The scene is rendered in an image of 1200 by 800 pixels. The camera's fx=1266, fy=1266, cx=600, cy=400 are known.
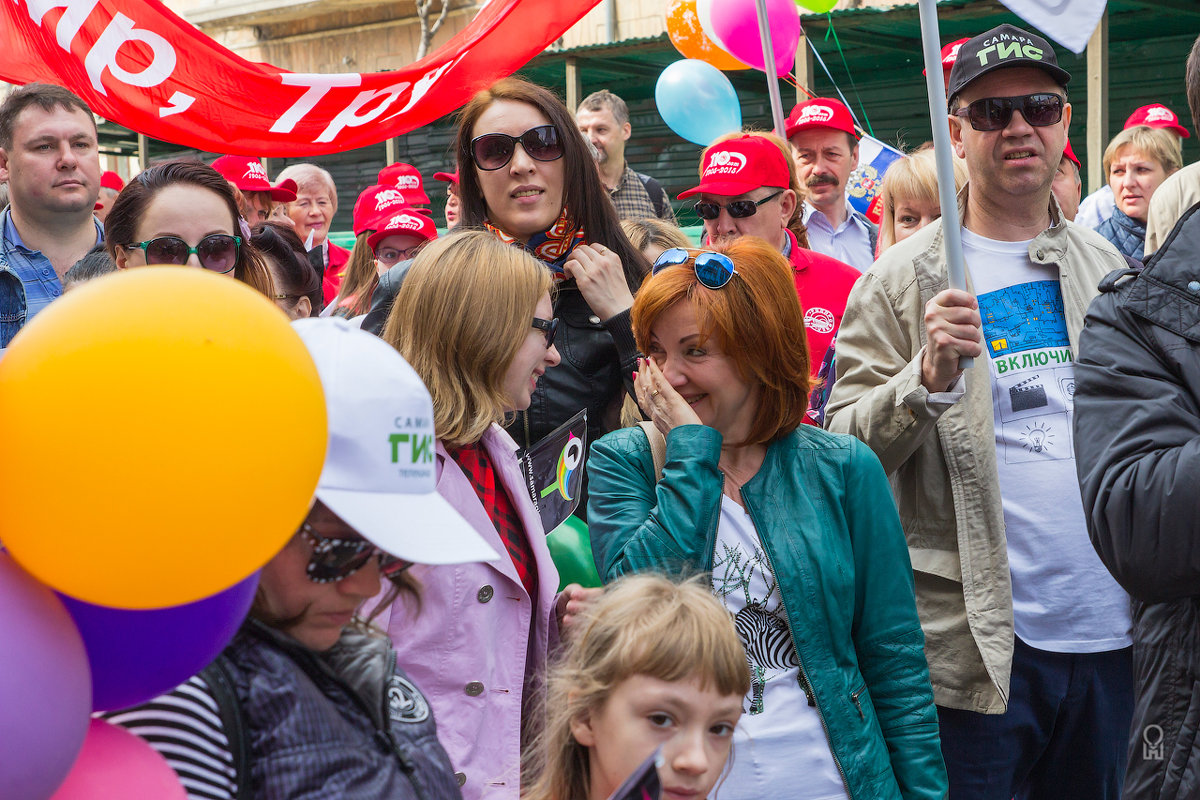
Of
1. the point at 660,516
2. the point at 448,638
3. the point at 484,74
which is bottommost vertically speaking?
the point at 448,638

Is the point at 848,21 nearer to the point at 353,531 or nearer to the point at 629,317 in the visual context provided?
the point at 629,317

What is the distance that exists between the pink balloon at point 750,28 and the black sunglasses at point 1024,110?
3.91 metres

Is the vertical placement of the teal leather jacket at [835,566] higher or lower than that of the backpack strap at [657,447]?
lower

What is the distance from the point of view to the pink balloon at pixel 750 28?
7133 millimetres

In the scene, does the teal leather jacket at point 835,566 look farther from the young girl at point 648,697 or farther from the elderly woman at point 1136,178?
the elderly woman at point 1136,178

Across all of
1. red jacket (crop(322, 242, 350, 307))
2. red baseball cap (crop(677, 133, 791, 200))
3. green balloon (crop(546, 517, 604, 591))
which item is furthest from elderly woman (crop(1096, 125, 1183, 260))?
green balloon (crop(546, 517, 604, 591))

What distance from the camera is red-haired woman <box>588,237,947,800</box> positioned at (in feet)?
8.18

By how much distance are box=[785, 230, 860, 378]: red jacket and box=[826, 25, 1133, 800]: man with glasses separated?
107 cm

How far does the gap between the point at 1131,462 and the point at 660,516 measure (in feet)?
2.92

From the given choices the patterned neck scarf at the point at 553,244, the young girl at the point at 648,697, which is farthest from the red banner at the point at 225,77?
the young girl at the point at 648,697

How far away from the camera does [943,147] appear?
9.14 ft

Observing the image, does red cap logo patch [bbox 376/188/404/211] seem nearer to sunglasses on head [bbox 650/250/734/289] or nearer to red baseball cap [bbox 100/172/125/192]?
red baseball cap [bbox 100/172/125/192]

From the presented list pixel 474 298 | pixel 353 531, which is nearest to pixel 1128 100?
pixel 474 298

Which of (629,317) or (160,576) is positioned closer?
(160,576)
